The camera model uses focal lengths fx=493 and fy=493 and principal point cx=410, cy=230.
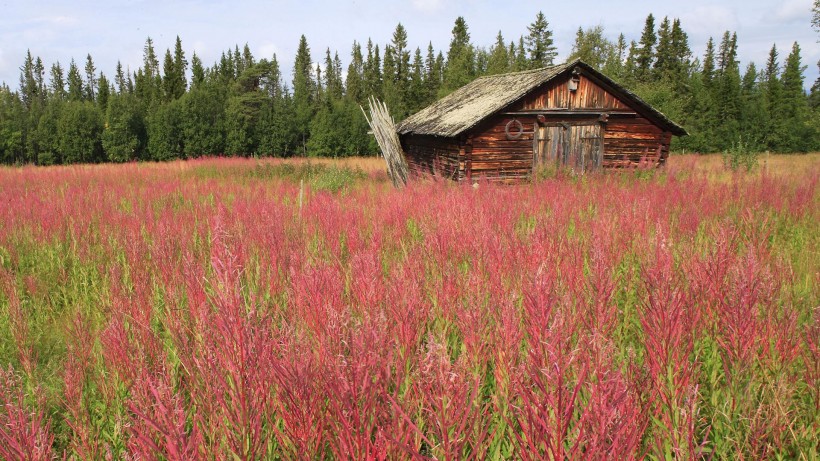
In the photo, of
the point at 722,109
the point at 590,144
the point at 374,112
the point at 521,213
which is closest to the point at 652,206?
the point at 521,213

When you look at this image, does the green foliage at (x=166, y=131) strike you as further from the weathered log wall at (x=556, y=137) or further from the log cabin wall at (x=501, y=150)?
the log cabin wall at (x=501, y=150)

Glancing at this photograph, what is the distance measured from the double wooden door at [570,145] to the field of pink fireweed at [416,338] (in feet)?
27.5

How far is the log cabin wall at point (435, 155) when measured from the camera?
15.2 m

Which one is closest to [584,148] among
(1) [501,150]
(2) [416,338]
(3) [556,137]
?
(3) [556,137]

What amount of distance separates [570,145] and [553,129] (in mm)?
769

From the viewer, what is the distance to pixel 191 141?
40.4 m

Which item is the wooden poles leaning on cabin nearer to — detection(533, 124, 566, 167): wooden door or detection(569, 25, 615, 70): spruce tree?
detection(533, 124, 566, 167): wooden door

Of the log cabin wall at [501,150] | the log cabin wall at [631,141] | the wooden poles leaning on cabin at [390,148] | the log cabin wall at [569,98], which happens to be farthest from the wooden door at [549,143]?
the wooden poles leaning on cabin at [390,148]

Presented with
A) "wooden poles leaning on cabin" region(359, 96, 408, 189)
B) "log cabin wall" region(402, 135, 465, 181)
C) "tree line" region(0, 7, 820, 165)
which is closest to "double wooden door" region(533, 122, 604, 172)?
"log cabin wall" region(402, 135, 465, 181)

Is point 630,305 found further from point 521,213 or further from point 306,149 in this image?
point 306,149

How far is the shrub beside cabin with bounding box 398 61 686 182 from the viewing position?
14.9 meters

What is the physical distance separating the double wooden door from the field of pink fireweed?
8390mm

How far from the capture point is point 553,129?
15.6m

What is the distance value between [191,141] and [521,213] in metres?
39.9
